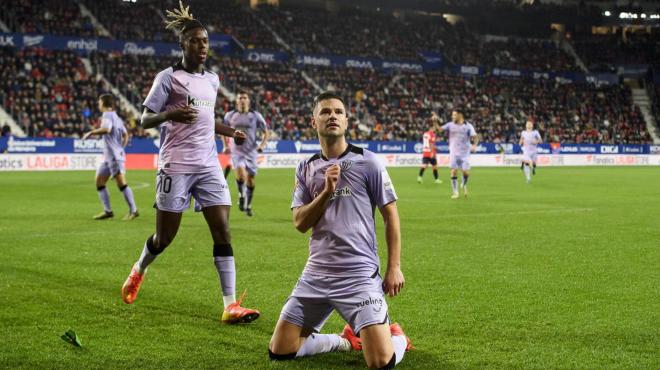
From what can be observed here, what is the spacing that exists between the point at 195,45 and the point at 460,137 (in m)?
15.4

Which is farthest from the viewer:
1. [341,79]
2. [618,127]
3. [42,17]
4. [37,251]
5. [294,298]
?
[618,127]

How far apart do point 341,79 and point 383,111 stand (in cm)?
444

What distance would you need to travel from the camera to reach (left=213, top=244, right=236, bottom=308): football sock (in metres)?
6.66

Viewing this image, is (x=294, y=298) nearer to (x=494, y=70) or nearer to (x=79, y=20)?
(x=79, y=20)

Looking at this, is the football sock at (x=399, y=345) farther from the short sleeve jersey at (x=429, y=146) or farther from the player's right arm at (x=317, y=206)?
the short sleeve jersey at (x=429, y=146)

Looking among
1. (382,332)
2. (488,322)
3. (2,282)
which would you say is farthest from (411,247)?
(382,332)

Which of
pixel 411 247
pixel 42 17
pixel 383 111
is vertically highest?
pixel 42 17

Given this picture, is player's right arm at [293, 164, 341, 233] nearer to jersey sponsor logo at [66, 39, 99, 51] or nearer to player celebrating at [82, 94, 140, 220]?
player celebrating at [82, 94, 140, 220]

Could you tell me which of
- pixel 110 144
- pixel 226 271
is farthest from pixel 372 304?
pixel 110 144

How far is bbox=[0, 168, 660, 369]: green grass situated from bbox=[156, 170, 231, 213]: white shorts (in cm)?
93

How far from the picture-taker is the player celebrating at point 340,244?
5125 millimetres

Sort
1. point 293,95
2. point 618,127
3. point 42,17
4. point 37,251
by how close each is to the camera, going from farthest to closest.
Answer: point 618,127, point 293,95, point 42,17, point 37,251

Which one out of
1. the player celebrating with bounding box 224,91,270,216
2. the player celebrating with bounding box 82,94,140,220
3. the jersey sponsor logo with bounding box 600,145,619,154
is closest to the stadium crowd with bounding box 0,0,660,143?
the jersey sponsor logo with bounding box 600,145,619,154

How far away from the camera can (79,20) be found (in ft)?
151
